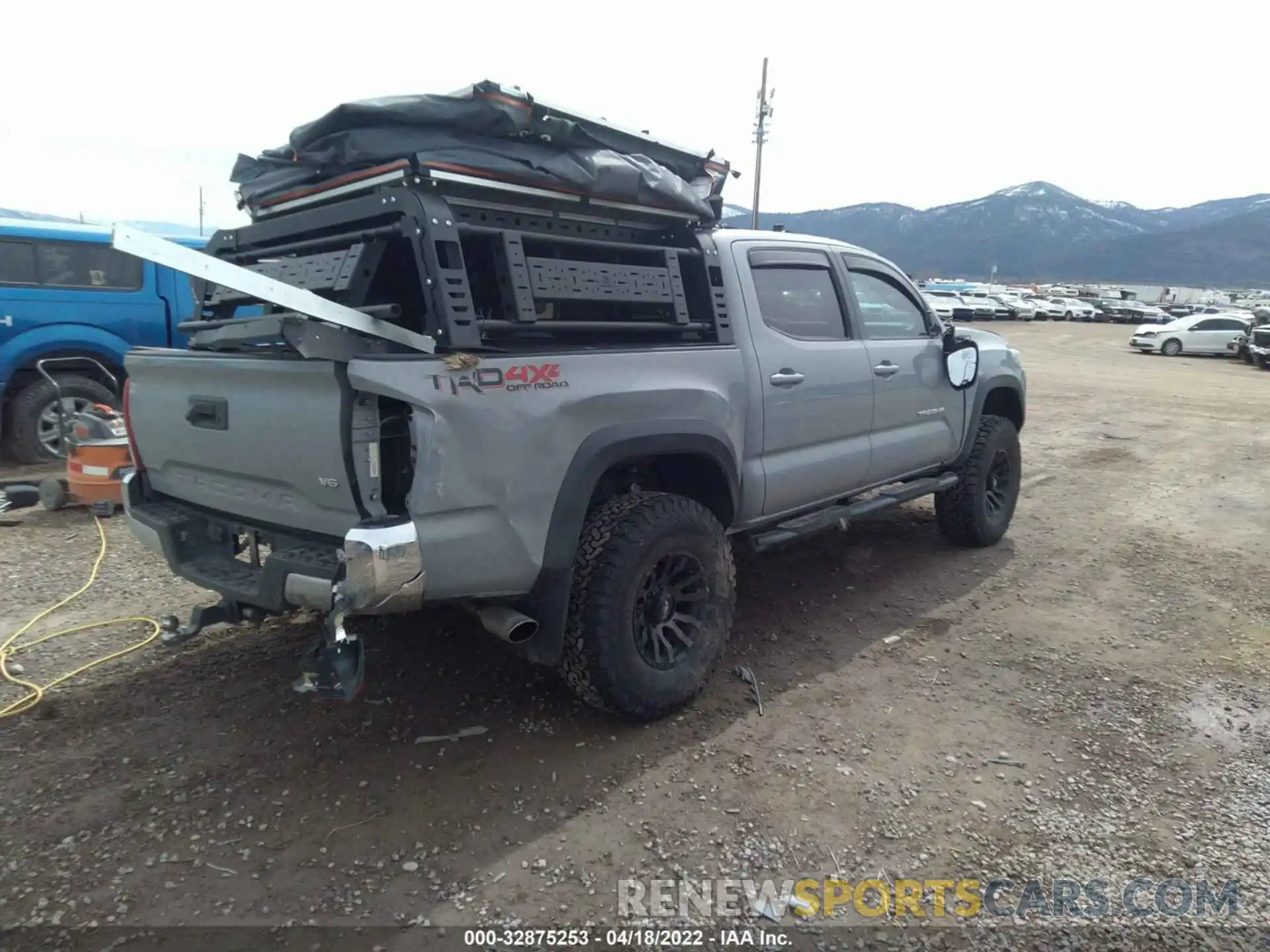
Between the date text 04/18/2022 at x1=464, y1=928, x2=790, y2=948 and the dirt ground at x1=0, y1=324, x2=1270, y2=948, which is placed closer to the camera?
the date text 04/18/2022 at x1=464, y1=928, x2=790, y2=948

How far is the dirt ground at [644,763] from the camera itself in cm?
254

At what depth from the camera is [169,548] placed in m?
3.35

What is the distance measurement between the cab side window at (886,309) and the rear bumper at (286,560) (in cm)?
304

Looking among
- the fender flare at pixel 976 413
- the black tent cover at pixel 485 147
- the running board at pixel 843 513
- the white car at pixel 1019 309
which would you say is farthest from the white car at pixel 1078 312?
the black tent cover at pixel 485 147

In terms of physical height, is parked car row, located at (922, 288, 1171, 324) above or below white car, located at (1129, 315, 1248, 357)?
above

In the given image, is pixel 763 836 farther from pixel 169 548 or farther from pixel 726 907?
pixel 169 548

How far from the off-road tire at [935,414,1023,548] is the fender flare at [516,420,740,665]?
321 centimetres

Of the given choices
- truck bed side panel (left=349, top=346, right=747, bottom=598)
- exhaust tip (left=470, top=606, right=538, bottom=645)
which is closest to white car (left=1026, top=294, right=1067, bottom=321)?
truck bed side panel (left=349, top=346, right=747, bottom=598)

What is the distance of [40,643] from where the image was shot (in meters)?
4.04

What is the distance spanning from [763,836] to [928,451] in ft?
9.93

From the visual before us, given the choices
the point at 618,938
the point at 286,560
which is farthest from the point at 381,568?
the point at 618,938

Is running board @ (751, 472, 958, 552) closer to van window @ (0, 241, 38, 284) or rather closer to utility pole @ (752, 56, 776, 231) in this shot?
van window @ (0, 241, 38, 284)

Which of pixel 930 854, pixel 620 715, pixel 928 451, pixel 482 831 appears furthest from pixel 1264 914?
pixel 928 451

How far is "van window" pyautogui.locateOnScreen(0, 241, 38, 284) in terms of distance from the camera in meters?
7.48
